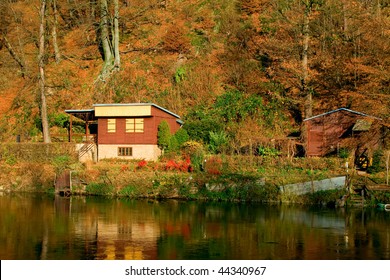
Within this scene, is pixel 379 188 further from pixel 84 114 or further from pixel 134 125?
pixel 84 114

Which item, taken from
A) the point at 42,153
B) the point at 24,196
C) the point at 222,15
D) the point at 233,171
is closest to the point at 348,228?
the point at 233,171

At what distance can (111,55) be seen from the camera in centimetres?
6894

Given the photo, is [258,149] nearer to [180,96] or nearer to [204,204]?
[204,204]

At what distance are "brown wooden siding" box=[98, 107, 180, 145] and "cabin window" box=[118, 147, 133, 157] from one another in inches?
21.4

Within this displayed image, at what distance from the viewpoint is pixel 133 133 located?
5238cm

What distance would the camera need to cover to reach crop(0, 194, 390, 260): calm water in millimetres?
25828

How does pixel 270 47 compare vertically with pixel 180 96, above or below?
above

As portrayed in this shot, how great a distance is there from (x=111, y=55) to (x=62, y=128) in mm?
12947

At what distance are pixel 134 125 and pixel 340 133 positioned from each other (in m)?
18.1

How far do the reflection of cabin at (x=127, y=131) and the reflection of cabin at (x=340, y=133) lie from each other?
44.5 feet

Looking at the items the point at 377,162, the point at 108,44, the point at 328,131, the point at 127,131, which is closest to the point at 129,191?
the point at 127,131

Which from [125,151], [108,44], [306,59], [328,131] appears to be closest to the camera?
→ [328,131]

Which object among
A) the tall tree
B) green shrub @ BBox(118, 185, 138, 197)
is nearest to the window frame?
green shrub @ BBox(118, 185, 138, 197)

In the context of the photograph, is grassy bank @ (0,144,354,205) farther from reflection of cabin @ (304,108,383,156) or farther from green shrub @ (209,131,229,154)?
reflection of cabin @ (304,108,383,156)
